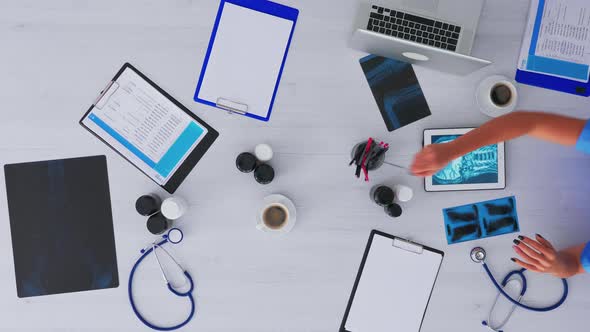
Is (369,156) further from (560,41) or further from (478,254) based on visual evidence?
(560,41)

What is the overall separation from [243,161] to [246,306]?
1.43 feet

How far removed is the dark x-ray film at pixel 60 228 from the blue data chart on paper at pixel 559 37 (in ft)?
4.47

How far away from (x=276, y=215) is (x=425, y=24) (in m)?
0.70

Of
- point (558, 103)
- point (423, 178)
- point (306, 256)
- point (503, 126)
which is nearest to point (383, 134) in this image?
point (423, 178)

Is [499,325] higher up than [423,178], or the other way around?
[423,178]

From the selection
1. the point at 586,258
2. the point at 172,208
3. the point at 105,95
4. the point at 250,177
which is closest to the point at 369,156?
the point at 250,177

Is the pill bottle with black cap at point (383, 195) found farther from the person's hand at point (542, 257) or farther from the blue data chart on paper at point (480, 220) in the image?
the person's hand at point (542, 257)

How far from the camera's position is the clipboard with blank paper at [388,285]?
51.7 inches

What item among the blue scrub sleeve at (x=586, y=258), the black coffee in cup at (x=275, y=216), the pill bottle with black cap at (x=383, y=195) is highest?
the pill bottle with black cap at (x=383, y=195)

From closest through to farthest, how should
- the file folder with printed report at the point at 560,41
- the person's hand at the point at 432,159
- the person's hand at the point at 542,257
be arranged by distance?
the person's hand at the point at 432,159
the person's hand at the point at 542,257
the file folder with printed report at the point at 560,41

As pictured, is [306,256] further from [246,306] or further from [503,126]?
[503,126]

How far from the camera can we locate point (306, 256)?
→ 1321 mm

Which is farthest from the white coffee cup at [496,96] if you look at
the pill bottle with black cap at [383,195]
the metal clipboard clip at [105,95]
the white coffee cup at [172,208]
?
the metal clipboard clip at [105,95]

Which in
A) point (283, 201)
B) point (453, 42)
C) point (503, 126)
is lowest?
point (283, 201)
